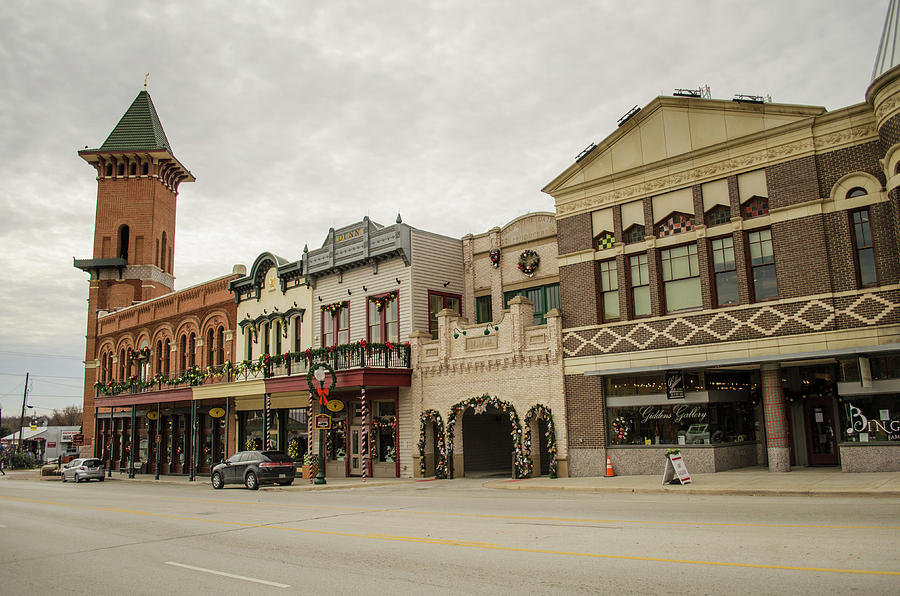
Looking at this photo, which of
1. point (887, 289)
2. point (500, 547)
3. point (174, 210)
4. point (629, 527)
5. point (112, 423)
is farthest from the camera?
point (174, 210)

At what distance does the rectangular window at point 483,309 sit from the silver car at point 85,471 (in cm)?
2534

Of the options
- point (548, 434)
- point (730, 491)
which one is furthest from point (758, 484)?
point (548, 434)

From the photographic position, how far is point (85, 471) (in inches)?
1587

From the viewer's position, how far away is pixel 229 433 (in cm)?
3797

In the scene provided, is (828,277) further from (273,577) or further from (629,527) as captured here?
(273,577)

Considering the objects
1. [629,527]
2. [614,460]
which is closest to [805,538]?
[629,527]

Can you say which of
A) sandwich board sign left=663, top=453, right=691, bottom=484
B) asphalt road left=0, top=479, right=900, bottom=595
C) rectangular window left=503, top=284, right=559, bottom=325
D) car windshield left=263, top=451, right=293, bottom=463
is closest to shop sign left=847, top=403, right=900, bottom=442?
sandwich board sign left=663, top=453, right=691, bottom=484

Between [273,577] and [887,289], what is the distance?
1659cm

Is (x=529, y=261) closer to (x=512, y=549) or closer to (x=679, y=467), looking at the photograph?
(x=679, y=467)

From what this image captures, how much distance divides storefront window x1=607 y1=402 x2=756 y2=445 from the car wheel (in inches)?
515

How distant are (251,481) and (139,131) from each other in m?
42.3

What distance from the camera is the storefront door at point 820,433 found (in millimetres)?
20531

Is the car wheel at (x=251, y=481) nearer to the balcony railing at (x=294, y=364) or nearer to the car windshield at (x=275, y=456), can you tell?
the car windshield at (x=275, y=456)

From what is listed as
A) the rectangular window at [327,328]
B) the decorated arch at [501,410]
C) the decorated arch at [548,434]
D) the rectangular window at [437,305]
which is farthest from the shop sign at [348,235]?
the decorated arch at [548,434]
